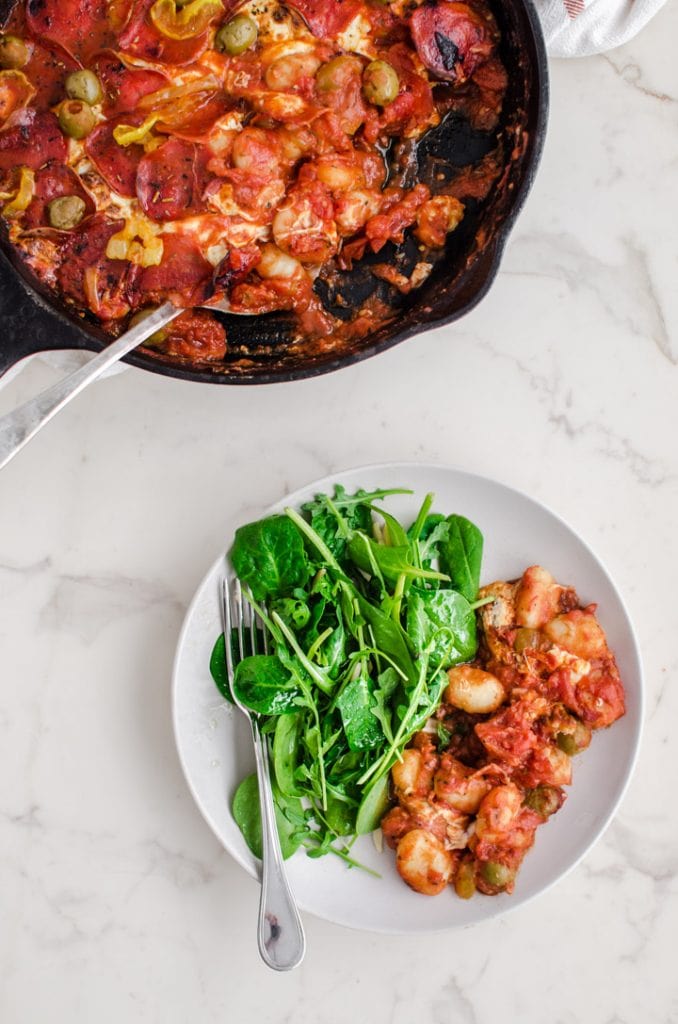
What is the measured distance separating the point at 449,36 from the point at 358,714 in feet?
4.41

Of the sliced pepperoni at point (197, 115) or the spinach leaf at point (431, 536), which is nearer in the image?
the sliced pepperoni at point (197, 115)

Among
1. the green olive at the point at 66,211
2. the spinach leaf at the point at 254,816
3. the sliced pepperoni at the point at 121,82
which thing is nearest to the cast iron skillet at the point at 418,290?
the green olive at the point at 66,211

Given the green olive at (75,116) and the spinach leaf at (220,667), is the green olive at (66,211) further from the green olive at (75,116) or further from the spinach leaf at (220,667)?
the spinach leaf at (220,667)

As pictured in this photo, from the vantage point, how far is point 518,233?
2168 mm

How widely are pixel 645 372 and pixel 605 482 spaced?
0.26 m

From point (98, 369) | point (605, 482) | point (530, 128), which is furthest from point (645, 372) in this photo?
point (98, 369)

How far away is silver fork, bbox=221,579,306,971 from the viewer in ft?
6.56

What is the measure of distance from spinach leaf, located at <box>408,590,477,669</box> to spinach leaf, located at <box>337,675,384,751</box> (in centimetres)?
14

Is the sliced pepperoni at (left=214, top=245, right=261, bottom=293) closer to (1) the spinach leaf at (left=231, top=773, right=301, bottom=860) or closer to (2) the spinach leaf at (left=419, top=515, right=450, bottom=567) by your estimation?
(2) the spinach leaf at (left=419, top=515, right=450, bottom=567)

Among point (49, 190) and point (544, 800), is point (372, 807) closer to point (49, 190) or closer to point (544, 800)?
point (544, 800)

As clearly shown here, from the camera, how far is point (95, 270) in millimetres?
1896

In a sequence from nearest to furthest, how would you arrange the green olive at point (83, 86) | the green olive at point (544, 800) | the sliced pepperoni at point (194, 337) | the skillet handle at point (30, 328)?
the skillet handle at point (30, 328) < the green olive at point (83, 86) < the sliced pepperoni at point (194, 337) < the green olive at point (544, 800)

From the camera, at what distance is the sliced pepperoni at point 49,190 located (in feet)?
6.17

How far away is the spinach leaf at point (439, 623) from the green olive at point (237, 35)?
3.65 feet
